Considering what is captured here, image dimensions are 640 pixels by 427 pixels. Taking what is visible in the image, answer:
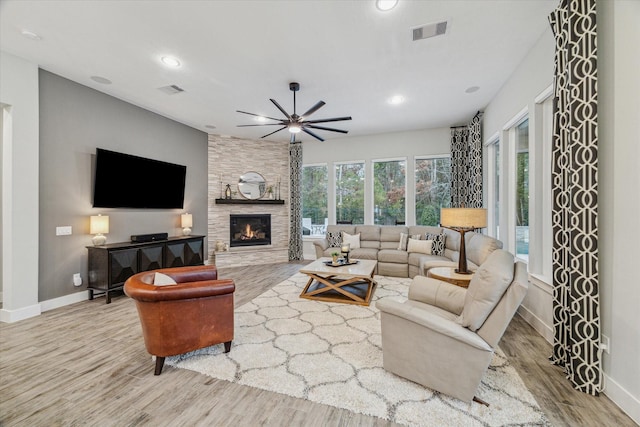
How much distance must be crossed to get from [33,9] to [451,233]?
6.14 meters

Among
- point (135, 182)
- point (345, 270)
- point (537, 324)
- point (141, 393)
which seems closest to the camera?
point (141, 393)

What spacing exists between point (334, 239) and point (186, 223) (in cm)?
305

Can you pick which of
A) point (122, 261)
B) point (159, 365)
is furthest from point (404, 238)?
A: point (122, 261)

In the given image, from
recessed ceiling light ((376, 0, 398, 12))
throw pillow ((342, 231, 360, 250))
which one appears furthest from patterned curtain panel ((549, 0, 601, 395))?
throw pillow ((342, 231, 360, 250))

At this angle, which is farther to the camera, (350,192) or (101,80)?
(350,192)

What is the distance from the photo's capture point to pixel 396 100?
4.44 m

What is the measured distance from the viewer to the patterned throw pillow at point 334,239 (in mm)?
5824

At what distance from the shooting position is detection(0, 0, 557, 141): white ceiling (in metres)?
2.43

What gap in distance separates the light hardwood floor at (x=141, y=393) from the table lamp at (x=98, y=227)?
4.53 ft

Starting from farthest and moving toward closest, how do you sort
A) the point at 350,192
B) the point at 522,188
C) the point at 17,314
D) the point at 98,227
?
the point at 350,192, the point at 98,227, the point at 522,188, the point at 17,314

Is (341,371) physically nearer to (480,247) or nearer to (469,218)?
(469,218)

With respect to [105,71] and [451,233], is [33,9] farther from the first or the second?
[451,233]

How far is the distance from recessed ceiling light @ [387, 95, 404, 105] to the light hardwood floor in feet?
11.5

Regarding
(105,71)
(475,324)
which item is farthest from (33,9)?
(475,324)
